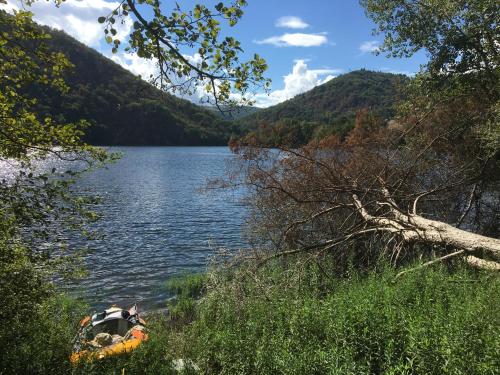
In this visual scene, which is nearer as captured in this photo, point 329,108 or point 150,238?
point 150,238

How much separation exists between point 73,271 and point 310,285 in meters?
4.27

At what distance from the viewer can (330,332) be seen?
5129 mm

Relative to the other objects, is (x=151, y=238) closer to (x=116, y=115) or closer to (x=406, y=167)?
(x=406, y=167)

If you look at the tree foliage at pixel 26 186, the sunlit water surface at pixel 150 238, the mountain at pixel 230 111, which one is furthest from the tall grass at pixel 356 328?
the sunlit water surface at pixel 150 238

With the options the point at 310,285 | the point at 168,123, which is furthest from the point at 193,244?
the point at 168,123

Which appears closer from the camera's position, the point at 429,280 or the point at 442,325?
the point at 442,325

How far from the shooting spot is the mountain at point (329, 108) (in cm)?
1354

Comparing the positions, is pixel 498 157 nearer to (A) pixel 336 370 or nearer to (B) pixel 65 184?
(A) pixel 336 370

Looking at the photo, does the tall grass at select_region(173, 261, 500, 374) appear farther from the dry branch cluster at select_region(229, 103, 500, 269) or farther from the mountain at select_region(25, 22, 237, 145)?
the mountain at select_region(25, 22, 237, 145)

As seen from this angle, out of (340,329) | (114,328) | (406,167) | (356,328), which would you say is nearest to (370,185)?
(406,167)

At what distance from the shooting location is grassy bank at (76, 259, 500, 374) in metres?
4.09

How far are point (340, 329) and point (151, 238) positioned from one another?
57.5ft

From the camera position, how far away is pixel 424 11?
10.6m

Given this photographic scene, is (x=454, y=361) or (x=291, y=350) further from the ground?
(x=454, y=361)
